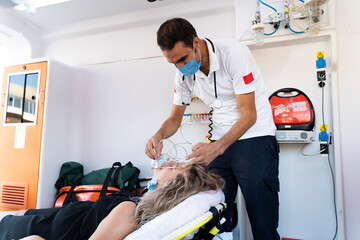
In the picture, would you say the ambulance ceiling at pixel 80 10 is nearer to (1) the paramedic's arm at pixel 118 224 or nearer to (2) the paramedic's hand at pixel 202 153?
(2) the paramedic's hand at pixel 202 153

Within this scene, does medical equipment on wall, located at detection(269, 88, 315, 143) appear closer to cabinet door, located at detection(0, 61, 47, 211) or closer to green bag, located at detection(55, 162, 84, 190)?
green bag, located at detection(55, 162, 84, 190)

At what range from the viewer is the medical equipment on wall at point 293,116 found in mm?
1879

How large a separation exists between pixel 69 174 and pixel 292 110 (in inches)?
90.0

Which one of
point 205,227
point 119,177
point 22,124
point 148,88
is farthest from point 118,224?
point 22,124

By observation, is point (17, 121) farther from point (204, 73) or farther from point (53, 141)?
point (204, 73)

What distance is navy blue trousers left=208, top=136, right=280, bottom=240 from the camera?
49.9 inches

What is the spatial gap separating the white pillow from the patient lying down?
4.0 inches

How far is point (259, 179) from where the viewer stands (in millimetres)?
1276

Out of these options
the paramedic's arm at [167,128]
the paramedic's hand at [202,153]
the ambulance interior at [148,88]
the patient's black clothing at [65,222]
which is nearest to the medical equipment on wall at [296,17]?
the ambulance interior at [148,88]

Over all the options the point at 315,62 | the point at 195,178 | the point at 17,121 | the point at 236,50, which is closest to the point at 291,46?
the point at 315,62

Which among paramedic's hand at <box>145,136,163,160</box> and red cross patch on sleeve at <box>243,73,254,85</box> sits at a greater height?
red cross patch on sleeve at <box>243,73,254,85</box>

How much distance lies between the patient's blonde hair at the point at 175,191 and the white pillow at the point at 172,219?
0.32ft

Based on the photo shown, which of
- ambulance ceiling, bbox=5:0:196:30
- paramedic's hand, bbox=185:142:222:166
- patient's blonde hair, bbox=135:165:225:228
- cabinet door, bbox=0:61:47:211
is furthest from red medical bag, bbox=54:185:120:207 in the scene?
ambulance ceiling, bbox=5:0:196:30

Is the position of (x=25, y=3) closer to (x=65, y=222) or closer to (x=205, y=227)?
(x=65, y=222)
